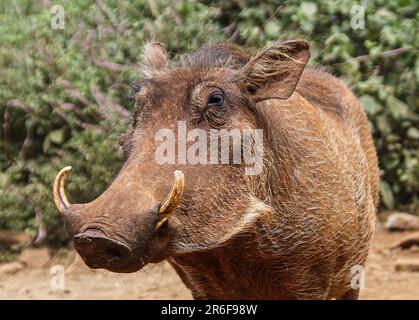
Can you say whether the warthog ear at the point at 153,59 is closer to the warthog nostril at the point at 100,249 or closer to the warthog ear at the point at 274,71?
the warthog ear at the point at 274,71

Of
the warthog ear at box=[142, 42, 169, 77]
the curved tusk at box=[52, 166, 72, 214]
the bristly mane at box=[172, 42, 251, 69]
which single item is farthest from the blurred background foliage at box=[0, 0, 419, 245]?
the curved tusk at box=[52, 166, 72, 214]

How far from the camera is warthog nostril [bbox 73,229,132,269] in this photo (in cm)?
275

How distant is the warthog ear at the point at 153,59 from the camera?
12.3ft

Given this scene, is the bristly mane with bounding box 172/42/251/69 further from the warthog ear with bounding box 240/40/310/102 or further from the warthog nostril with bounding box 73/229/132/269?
the warthog nostril with bounding box 73/229/132/269

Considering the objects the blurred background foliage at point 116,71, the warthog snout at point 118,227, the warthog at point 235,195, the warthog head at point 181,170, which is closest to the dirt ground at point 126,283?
the blurred background foliage at point 116,71

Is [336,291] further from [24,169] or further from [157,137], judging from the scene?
[24,169]

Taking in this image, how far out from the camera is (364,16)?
6652 millimetres

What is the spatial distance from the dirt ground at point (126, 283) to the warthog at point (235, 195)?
5.15 feet

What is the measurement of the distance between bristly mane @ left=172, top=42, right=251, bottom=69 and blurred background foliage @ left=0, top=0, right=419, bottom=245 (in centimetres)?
232

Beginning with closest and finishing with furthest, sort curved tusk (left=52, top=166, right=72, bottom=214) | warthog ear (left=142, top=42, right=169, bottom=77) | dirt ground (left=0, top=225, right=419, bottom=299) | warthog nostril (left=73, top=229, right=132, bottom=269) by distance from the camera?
warthog nostril (left=73, top=229, right=132, bottom=269) → curved tusk (left=52, top=166, right=72, bottom=214) → warthog ear (left=142, top=42, right=169, bottom=77) → dirt ground (left=0, top=225, right=419, bottom=299)

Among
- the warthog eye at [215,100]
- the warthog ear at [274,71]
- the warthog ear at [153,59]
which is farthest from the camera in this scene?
the warthog ear at [153,59]

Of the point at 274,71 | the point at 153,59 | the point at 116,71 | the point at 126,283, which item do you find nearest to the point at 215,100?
the point at 274,71

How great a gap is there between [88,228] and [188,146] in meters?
0.59

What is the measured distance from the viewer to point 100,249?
2785mm
